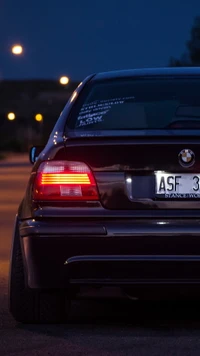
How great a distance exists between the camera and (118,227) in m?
7.10

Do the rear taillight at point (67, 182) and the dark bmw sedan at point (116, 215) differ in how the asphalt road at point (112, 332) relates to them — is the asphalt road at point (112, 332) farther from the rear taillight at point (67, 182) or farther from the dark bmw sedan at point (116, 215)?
the rear taillight at point (67, 182)

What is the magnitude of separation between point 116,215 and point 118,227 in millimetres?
73

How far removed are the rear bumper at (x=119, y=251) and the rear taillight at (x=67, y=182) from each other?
5.9 inches

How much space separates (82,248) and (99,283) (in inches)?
9.4

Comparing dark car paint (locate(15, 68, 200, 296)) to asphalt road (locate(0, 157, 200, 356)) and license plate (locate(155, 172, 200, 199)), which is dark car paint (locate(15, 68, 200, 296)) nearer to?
license plate (locate(155, 172, 200, 199))

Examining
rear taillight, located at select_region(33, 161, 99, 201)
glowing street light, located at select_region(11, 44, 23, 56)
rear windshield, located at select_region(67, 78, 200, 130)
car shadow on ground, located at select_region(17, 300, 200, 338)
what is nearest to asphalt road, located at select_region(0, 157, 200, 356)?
car shadow on ground, located at select_region(17, 300, 200, 338)

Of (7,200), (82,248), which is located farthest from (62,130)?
(7,200)

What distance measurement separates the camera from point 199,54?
72.6 m

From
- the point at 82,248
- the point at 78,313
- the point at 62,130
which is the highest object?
the point at 62,130

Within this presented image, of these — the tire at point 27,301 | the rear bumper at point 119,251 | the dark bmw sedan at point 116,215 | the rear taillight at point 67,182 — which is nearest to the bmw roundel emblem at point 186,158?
the dark bmw sedan at point 116,215

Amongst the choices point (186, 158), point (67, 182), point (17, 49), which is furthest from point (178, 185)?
point (17, 49)

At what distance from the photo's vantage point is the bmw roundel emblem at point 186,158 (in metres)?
7.14

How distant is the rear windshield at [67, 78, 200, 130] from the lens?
7.70m

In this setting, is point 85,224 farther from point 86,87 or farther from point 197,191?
point 86,87
